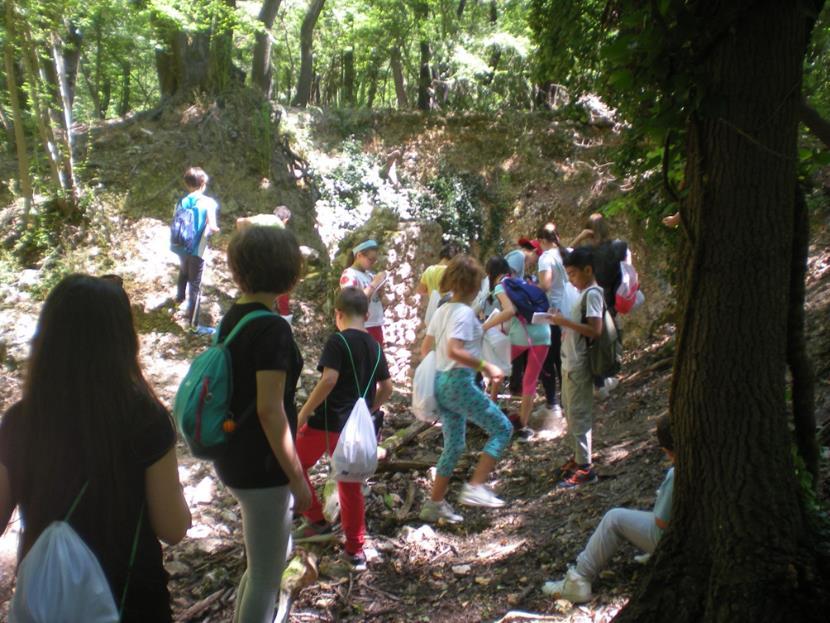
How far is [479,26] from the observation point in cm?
1817

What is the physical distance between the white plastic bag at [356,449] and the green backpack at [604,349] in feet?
5.93

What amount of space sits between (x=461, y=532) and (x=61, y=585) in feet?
10.1

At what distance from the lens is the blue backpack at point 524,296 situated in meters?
5.84

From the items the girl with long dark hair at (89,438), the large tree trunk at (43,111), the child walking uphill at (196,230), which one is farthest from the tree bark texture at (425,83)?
the girl with long dark hair at (89,438)

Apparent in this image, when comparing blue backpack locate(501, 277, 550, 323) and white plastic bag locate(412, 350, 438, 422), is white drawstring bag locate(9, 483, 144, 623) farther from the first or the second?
blue backpack locate(501, 277, 550, 323)

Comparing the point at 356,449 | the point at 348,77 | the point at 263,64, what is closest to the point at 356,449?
the point at 356,449

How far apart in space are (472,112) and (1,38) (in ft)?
34.3

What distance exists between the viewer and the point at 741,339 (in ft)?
7.38

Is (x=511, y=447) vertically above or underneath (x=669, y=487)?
underneath

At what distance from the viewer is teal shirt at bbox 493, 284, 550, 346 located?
6086 mm

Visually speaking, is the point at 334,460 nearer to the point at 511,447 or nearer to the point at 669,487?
the point at 669,487

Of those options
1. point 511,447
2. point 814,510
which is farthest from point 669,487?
point 511,447

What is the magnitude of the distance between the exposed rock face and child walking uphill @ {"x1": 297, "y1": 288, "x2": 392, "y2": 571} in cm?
566

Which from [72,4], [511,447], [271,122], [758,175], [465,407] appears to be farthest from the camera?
[271,122]
